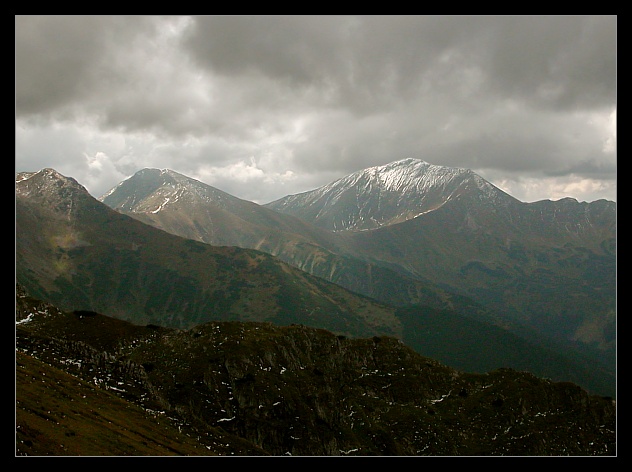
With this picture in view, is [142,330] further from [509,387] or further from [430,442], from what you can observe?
[509,387]

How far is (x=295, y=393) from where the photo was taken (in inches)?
4382

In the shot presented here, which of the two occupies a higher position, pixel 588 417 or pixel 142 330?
pixel 142 330

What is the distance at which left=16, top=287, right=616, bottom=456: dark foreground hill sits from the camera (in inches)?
3022

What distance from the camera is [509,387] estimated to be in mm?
127688

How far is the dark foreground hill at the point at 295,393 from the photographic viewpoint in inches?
3022

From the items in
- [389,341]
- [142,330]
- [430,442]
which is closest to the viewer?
[430,442]

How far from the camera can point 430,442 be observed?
10625 cm
